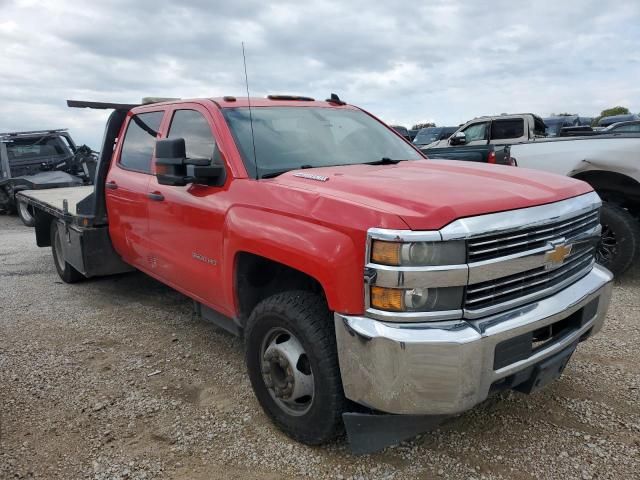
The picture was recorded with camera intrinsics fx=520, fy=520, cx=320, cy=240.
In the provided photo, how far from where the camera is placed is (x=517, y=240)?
2375mm

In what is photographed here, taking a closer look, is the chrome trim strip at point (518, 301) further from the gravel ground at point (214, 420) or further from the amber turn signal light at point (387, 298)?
the gravel ground at point (214, 420)

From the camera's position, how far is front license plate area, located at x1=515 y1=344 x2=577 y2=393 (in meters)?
2.49

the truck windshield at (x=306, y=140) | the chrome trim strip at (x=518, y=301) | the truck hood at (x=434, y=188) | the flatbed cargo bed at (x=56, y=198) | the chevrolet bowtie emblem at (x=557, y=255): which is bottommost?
the chrome trim strip at (x=518, y=301)

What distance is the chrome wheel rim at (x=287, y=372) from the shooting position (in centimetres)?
269

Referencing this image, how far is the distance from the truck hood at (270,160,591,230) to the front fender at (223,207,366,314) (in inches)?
7.6

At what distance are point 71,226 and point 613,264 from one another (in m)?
5.53

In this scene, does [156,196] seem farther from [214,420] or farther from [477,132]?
→ [477,132]

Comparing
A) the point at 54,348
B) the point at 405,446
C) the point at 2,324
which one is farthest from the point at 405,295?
the point at 2,324

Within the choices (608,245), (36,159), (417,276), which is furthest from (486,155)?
(36,159)

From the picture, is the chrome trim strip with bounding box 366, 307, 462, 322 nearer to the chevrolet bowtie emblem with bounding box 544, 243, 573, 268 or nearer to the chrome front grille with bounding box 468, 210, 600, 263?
the chrome front grille with bounding box 468, 210, 600, 263

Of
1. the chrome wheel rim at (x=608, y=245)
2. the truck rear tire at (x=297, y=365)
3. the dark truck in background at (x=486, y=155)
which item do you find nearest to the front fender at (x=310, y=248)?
the truck rear tire at (x=297, y=365)

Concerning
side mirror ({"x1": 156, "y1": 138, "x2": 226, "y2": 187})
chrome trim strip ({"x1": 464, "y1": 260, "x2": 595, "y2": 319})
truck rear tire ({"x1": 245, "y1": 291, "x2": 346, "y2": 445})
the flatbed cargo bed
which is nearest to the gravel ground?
truck rear tire ({"x1": 245, "y1": 291, "x2": 346, "y2": 445})

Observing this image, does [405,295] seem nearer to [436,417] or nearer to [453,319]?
[453,319]

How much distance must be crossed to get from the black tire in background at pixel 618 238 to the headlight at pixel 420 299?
3.79 metres
